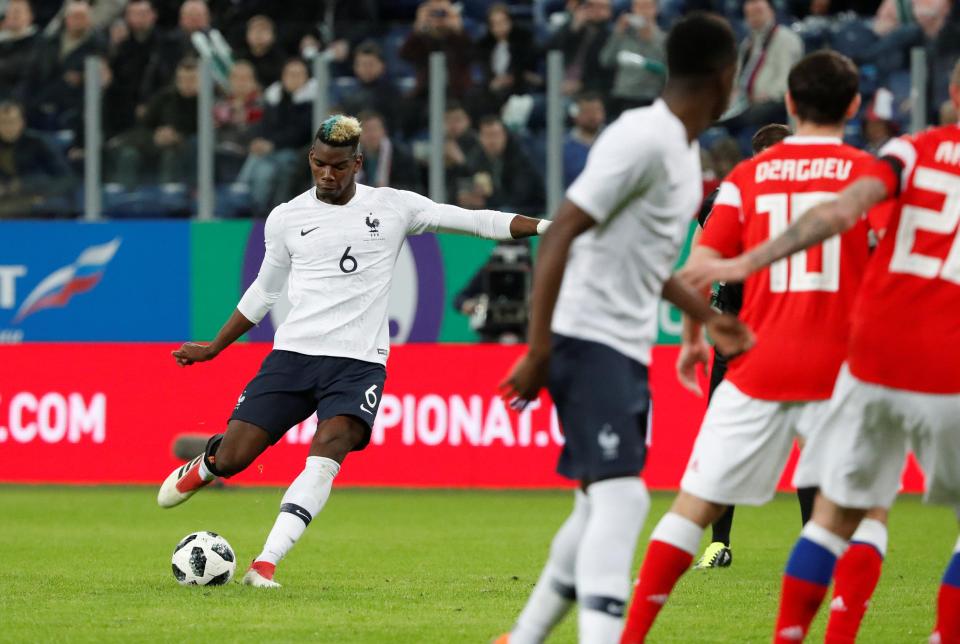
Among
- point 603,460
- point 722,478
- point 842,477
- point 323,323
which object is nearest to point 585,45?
point 323,323

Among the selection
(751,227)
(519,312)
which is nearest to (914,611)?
(751,227)

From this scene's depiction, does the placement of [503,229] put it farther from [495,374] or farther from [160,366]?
[160,366]

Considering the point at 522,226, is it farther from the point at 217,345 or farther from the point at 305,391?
the point at 217,345

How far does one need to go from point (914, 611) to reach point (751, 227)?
2.46 meters

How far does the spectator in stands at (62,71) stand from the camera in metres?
17.0

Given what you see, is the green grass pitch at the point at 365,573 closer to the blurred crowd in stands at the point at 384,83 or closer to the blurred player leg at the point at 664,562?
the blurred player leg at the point at 664,562

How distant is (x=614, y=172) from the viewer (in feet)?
15.9

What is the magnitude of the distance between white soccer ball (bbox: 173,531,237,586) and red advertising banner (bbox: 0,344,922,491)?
5.92m

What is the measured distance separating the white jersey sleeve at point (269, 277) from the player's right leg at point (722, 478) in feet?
10.8

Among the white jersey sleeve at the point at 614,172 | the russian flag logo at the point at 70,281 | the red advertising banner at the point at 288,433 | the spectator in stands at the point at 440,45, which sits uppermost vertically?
the white jersey sleeve at the point at 614,172

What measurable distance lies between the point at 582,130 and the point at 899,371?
408 inches

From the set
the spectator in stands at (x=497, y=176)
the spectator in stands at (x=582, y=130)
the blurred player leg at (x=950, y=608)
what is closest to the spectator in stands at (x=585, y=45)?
the spectator in stands at (x=582, y=130)

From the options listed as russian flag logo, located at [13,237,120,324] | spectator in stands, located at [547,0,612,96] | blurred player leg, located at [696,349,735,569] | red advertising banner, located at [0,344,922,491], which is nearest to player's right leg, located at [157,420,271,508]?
blurred player leg, located at [696,349,735,569]

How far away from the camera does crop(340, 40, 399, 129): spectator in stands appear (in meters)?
16.3
